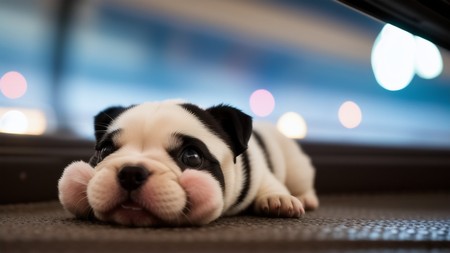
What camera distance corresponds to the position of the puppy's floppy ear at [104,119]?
1.39 metres

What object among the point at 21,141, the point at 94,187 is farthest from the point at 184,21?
the point at 94,187

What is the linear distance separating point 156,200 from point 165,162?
0.40ft

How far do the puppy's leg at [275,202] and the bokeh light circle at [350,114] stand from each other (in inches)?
65.9

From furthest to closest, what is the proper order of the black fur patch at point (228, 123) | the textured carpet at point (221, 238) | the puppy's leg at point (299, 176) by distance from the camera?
the puppy's leg at point (299, 176)
the black fur patch at point (228, 123)
the textured carpet at point (221, 238)

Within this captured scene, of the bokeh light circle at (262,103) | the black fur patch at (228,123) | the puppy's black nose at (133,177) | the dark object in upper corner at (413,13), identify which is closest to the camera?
the dark object in upper corner at (413,13)

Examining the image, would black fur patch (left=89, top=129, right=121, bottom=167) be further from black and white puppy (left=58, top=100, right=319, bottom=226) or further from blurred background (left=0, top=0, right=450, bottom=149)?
blurred background (left=0, top=0, right=450, bottom=149)

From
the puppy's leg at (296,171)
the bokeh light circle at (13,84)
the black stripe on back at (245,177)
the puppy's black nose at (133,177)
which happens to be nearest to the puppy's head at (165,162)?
the puppy's black nose at (133,177)

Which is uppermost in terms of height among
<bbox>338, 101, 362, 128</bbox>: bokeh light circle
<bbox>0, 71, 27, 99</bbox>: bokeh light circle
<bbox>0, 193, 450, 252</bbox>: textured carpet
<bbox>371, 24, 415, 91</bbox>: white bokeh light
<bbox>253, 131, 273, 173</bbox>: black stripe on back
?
<bbox>371, 24, 415, 91</bbox>: white bokeh light

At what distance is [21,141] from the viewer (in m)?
1.85

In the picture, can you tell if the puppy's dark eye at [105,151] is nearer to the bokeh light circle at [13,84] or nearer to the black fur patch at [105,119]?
the black fur patch at [105,119]

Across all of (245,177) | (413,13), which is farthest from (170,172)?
(413,13)

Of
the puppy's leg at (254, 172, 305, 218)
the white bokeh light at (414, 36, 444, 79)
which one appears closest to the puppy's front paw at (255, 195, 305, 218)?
the puppy's leg at (254, 172, 305, 218)

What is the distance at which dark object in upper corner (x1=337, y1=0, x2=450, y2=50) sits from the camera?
92cm

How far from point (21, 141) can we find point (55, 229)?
997 mm
